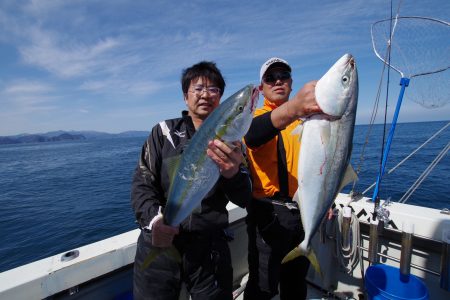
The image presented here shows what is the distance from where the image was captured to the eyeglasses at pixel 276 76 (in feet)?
10.3

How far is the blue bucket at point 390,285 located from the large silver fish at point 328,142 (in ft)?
6.17

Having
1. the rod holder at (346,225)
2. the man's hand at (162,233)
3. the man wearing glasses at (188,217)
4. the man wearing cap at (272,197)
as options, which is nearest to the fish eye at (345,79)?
the man wearing cap at (272,197)

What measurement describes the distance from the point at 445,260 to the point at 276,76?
3130 mm

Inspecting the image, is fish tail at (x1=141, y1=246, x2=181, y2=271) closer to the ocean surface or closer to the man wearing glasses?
the man wearing glasses

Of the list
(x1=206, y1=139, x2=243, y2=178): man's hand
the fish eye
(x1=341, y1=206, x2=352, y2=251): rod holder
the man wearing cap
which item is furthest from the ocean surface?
(x1=206, y1=139, x2=243, y2=178): man's hand

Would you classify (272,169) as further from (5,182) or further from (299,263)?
(5,182)

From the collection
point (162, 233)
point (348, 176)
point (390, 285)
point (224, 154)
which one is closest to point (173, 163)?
point (224, 154)

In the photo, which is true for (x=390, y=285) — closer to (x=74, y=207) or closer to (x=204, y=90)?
(x=204, y=90)

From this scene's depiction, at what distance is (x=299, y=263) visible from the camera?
134 inches

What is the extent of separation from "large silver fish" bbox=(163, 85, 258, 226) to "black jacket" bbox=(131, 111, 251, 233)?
1.15ft

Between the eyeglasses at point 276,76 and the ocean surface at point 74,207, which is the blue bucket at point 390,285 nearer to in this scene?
the eyeglasses at point 276,76

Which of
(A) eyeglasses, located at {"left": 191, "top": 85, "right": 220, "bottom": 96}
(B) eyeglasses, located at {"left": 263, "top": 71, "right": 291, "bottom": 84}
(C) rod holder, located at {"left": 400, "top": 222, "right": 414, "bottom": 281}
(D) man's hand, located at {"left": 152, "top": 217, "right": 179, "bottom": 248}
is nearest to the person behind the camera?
(D) man's hand, located at {"left": 152, "top": 217, "right": 179, "bottom": 248}

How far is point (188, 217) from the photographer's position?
257cm

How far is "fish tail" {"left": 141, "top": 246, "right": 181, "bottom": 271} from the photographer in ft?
7.66
